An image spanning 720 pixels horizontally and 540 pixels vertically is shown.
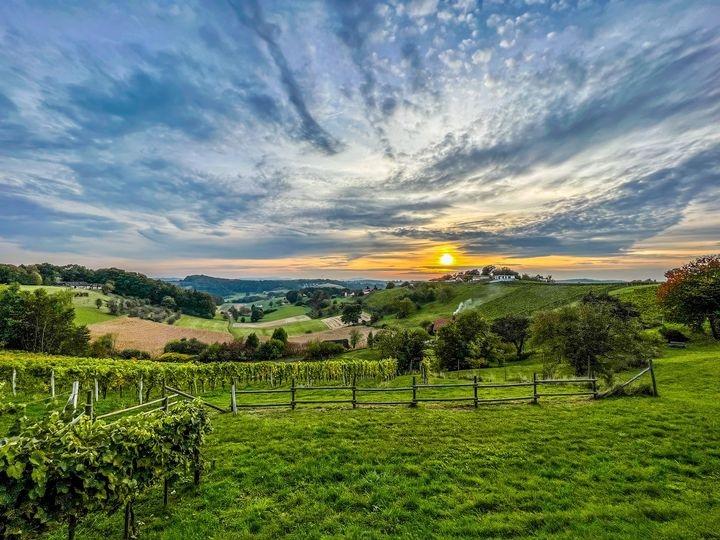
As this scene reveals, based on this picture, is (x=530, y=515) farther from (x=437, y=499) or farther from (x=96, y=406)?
(x=96, y=406)

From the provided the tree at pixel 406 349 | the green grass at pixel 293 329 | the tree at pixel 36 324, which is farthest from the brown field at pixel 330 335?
the tree at pixel 36 324

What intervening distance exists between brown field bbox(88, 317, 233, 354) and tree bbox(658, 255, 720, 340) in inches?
3075

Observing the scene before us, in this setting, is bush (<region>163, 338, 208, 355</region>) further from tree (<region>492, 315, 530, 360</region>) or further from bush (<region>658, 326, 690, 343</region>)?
bush (<region>658, 326, 690, 343</region>)

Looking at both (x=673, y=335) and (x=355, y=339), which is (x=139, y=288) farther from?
(x=673, y=335)

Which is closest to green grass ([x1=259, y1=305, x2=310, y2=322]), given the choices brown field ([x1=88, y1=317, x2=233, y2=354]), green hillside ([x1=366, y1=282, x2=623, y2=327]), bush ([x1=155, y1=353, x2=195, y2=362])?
green hillside ([x1=366, y1=282, x2=623, y2=327])

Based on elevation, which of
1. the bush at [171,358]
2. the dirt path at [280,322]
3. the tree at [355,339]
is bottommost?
the bush at [171,358]

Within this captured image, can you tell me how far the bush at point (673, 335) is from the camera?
38594mm

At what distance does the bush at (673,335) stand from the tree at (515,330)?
14.9 m

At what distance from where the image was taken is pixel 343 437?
41.6ft

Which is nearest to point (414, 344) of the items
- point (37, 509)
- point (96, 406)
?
point (96, 406)

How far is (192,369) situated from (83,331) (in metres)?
47.4

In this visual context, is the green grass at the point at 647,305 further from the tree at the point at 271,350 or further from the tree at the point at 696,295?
the tree at the point at 271,350

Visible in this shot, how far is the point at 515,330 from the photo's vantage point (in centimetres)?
5222

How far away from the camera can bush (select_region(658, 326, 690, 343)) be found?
1519 inches
